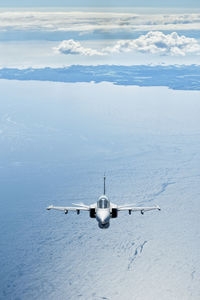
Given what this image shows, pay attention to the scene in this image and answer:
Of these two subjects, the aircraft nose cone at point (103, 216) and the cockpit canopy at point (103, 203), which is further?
the cockpit canopy at point (103, 203)

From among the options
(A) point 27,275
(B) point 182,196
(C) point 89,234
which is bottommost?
(A) point 27,275

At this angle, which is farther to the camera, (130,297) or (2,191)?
(2,191)

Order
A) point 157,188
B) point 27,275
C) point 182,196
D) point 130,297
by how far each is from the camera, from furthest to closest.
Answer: point 157,188 → point 182,196 → point 27,275 → point 130,297

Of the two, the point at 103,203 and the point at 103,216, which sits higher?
the point at 103,203

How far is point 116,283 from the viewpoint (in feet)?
358

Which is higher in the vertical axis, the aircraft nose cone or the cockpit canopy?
the cockpit canopy

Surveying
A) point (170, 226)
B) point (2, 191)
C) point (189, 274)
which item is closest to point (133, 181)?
point (170, 226)

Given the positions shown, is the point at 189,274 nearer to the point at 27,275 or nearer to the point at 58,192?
the point at 27,275

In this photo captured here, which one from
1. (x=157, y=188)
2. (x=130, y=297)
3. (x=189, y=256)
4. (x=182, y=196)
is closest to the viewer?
(x=130, y=297)

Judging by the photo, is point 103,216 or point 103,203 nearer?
point 103,216

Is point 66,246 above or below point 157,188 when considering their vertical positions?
below

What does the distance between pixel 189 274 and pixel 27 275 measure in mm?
50775

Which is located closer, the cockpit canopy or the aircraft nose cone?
the aircraft nose cone

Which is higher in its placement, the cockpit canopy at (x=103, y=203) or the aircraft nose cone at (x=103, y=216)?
the cockpit canopy at (x=103, y=203)
